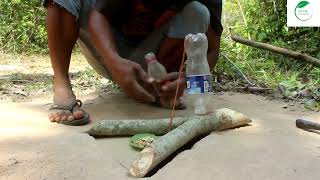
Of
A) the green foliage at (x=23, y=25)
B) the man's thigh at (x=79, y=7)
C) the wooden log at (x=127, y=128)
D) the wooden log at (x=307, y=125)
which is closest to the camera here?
the wooden log at (x=127, y=128)

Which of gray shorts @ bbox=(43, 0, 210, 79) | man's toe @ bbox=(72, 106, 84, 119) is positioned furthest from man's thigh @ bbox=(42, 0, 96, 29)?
man's toe @ bbox=(72, 106, 84, 119)

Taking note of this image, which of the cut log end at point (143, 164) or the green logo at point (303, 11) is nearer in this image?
the cut log end at point (143, 164)

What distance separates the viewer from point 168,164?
1.58m

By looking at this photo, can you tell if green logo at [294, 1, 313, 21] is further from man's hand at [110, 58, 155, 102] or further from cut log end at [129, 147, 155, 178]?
cut log end at [129, 147, 155, 178]

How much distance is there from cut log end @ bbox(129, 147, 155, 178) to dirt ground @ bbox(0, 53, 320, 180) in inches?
1.3

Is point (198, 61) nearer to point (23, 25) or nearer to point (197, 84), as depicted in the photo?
point (197, 84)

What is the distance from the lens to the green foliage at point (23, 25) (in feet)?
19.3

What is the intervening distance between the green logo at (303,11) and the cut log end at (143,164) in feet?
11.1

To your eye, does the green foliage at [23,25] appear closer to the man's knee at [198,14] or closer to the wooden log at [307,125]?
the man's knee at [198,14]

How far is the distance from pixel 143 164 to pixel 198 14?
1148mm

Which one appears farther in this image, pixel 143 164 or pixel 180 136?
pixel 180 136

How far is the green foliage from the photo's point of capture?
5.88 m

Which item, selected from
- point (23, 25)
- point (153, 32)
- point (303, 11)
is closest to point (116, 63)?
point (153, 32)

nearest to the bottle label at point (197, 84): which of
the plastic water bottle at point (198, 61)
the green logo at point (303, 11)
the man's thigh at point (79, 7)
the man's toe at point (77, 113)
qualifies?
the plastic water bottle at point (198, 61)
